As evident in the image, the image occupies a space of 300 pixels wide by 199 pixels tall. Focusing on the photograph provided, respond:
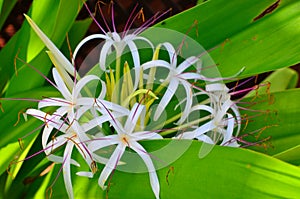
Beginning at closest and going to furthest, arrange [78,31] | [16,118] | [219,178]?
[219,178] < [16,118] < [78,31]

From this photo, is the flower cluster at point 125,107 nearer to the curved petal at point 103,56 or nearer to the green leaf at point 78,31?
the curved petal at point 103,56

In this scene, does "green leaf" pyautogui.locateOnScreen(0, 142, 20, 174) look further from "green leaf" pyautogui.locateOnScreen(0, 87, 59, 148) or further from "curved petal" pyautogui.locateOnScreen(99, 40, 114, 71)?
"curved petal" pyautogui.locateOnScreen(99, 40, 114, 71)

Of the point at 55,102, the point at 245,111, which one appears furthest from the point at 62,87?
the point at 245,111

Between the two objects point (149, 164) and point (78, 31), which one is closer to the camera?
point (149, 164)

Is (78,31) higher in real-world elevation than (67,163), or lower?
higher

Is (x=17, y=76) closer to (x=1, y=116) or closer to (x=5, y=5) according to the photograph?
(x=1, y=116)

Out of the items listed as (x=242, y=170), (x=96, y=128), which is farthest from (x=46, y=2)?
(x=242, y=170)

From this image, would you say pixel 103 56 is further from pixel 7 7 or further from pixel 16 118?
pixel 7 7
